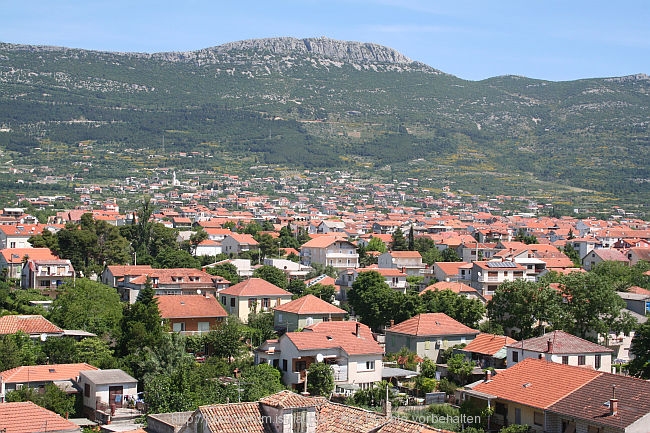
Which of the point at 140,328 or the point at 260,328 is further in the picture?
the point at 260,328

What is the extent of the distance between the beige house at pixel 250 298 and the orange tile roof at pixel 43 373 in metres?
14.7

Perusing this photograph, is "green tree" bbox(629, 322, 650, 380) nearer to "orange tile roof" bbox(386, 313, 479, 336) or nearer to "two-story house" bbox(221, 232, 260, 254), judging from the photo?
"orange tile roof" bbox(386, 313, 479, 336)

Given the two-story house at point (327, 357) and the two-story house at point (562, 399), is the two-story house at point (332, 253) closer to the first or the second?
the two-story house at point (327, 357)

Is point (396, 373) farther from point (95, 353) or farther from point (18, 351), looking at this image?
point (18, 351)

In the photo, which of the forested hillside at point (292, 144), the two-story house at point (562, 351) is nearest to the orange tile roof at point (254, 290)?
the two-story house at point (562, 351)

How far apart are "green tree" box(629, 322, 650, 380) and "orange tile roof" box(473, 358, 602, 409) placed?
6.17 meters

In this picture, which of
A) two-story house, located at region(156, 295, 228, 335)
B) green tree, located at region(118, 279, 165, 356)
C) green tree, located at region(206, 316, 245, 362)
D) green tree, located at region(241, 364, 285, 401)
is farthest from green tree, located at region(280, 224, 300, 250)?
green tree, located at region(241, 364, 285, 401)

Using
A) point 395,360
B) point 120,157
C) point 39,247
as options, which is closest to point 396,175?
point 120,157

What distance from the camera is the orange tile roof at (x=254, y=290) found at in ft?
146

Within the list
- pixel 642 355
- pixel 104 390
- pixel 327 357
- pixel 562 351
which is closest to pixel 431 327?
pixel 327 357

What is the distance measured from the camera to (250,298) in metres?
44.2

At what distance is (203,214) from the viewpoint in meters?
116

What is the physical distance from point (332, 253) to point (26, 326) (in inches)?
1414

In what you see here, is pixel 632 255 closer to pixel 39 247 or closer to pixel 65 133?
pixel 39 247
